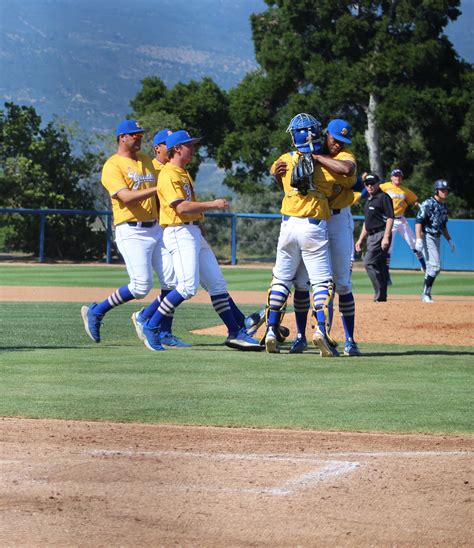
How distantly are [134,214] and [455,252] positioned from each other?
26.2m

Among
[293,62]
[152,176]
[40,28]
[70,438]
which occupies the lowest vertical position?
[70,438]

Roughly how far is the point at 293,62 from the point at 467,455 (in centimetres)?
4286

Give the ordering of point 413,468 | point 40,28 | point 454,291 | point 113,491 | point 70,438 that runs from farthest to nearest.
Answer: point 40,28 < point 454,291 < point 70,438 < point 413,468 < point 113,491

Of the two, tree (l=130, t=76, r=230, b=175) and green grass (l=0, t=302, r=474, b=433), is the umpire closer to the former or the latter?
green grass (l=0, t=302, r=474, b=433)

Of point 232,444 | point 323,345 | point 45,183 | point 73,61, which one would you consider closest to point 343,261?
point 323,345

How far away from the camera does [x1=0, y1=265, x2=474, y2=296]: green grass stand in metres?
25.7

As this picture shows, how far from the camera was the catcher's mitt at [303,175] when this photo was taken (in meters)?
10.5

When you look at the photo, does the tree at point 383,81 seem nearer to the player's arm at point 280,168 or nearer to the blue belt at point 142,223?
the blue belt at point 142,223

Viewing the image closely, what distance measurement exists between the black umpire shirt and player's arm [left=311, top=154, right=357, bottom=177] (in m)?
6.88

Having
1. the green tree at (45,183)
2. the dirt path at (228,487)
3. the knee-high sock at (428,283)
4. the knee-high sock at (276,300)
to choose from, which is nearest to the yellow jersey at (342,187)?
the knee-high sock at (276,300)

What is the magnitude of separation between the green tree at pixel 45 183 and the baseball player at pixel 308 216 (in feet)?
93.8

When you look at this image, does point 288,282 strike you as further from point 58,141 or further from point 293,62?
point 293,62

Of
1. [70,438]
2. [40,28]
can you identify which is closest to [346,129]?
[70,438]

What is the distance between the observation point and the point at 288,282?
36.8ft
